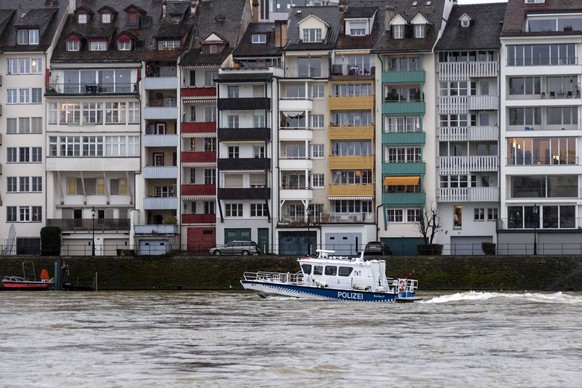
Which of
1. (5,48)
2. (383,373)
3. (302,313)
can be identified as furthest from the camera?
(5,48)

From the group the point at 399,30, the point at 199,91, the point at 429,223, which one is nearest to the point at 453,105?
the point at 399,30

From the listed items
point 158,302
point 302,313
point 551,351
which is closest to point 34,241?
point 158,302

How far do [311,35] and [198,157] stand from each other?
12.6m

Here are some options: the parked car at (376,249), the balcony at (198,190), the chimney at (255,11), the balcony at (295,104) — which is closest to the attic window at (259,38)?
the balcony at (295,104)

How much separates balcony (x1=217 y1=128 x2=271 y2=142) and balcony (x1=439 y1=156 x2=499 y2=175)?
43.3ft

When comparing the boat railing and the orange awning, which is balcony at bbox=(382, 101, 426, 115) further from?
the boat railing

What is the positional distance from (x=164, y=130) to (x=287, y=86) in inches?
402

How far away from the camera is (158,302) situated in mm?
96438

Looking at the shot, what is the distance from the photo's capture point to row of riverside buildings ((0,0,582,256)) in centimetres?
12275

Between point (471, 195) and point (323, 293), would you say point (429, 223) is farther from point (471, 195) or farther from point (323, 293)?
point (323, 293)

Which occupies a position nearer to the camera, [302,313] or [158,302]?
[302,313]

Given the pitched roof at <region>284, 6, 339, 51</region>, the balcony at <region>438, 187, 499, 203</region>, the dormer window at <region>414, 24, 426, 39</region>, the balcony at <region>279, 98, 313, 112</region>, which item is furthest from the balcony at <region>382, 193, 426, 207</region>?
the pitched roof at <region>284, 6, 339, 51</region>

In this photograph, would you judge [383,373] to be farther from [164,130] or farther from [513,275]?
[164,130]

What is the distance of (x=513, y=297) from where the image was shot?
3910 inches
